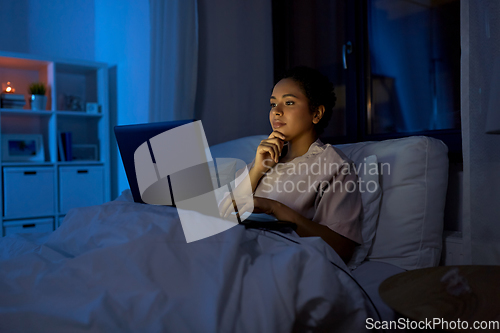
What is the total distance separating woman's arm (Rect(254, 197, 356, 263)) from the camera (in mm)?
1140

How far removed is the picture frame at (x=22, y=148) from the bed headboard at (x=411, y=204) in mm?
2512

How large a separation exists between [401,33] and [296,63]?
790 millimetres

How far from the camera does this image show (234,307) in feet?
2.35

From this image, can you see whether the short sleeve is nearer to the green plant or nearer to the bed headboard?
the bed headboard

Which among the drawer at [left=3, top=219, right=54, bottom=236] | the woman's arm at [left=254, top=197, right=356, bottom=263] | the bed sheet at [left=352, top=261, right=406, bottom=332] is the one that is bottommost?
the drawer at [left=3, top=219, right=54, bottom=236]

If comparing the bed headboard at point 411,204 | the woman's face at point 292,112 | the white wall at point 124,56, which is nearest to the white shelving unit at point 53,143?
the white wall at point 124,56

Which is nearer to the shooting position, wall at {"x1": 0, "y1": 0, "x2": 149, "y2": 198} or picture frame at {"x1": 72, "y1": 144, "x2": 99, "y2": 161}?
wall at {"x1": 0, "y1": 0, "x2": 149, "y2": 198}

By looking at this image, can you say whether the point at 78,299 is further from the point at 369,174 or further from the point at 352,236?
the point at 369,174

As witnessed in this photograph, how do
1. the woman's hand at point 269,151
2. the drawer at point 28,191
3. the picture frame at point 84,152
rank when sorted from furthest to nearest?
the picture frame at point 84,152 < the drawer at point 28,191 < the woman's hand at point 269,151

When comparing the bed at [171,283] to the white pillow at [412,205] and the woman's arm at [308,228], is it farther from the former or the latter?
the white pillow at [412,205]

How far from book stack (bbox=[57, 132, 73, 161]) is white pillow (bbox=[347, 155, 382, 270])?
229 cm

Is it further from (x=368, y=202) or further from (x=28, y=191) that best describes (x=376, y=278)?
(x=28, y=191)

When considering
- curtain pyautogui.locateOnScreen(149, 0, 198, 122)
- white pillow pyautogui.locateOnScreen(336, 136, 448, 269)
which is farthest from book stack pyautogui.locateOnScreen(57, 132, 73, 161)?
white pillow pyautogui.locateOnScreen(336, 136, 448, 269)

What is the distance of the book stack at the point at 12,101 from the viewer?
2.70 metres
